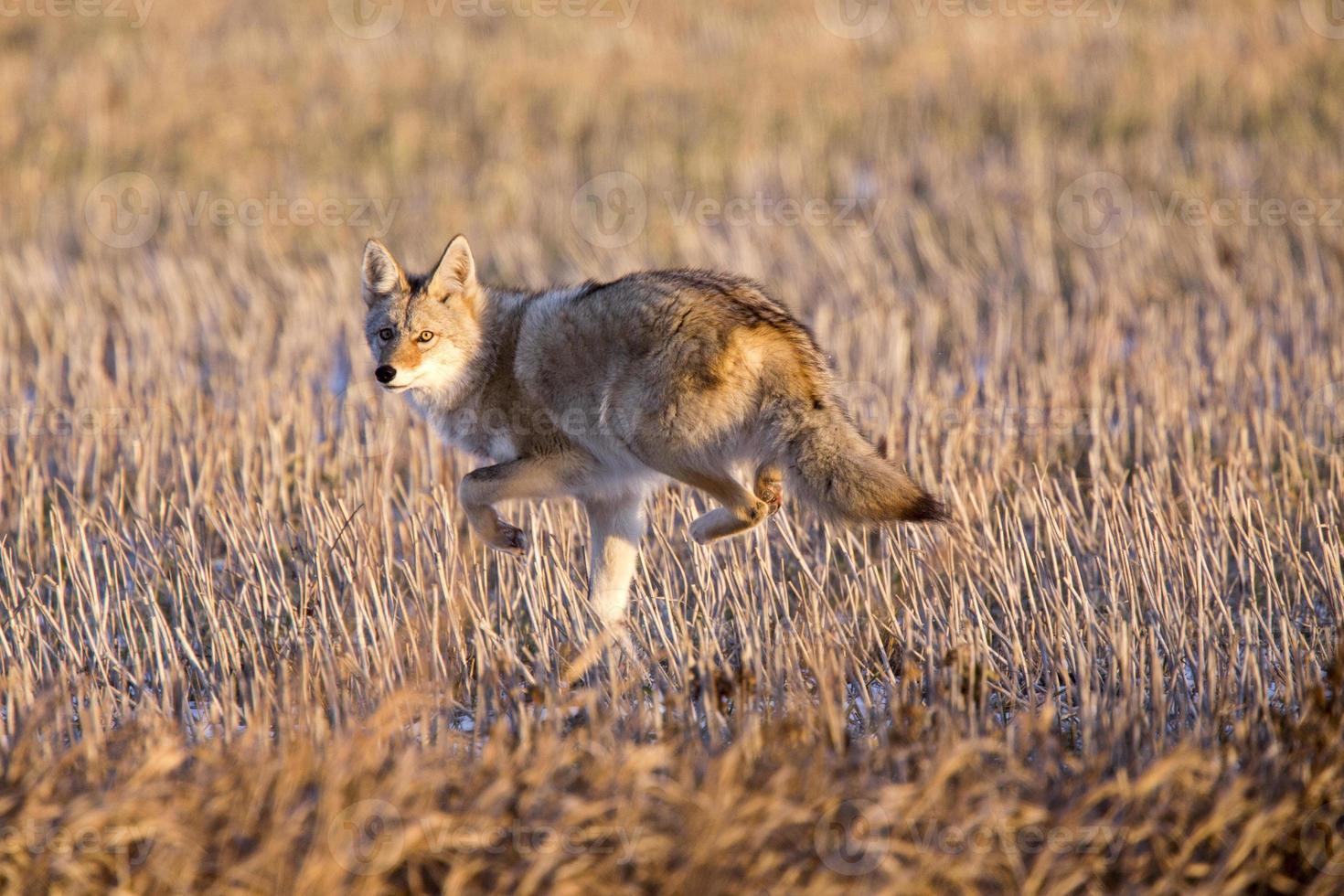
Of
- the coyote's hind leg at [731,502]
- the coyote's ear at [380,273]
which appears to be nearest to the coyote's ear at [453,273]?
the coyote's ear at [380,273]

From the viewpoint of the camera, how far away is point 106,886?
3.22 meters

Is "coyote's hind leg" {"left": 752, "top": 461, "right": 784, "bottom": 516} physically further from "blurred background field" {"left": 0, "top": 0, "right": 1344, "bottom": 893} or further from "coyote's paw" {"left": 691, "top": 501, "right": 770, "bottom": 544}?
"blurred background field" {"left": 0, "top": 0, "right": 1344, "bottom": 893}

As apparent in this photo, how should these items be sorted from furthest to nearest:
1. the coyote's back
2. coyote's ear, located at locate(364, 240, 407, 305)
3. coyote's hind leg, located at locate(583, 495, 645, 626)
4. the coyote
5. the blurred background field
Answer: coyote's ear, located at locate(364, 240, 407, 305), coyote's hind leg, located at locate(583, 495, 645, 626), the coyote, the coyote's back, the blurred background field

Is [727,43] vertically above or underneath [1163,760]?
above

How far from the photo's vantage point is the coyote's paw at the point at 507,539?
16.5 ft

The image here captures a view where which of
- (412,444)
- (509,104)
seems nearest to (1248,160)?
(509,104)

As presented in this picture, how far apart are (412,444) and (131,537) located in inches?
61.6

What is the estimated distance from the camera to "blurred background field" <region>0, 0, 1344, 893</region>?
11.0 feet

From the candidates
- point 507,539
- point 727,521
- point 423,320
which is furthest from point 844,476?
point 423,320

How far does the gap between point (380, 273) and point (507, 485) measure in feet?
4.23

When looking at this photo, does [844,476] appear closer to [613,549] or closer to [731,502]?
[731,502]

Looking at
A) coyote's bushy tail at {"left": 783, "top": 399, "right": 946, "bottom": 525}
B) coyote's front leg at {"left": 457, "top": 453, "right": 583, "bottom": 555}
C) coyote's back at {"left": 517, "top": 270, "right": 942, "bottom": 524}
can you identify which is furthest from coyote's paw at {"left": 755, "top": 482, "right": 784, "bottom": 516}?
coyote's front leg at {"left": 457, "top": 453, "right": 583, "bottom": 555}

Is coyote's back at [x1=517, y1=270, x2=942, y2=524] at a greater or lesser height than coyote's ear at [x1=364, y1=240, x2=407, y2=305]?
lesser

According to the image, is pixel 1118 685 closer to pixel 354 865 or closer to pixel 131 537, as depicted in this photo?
pixel 354 865
